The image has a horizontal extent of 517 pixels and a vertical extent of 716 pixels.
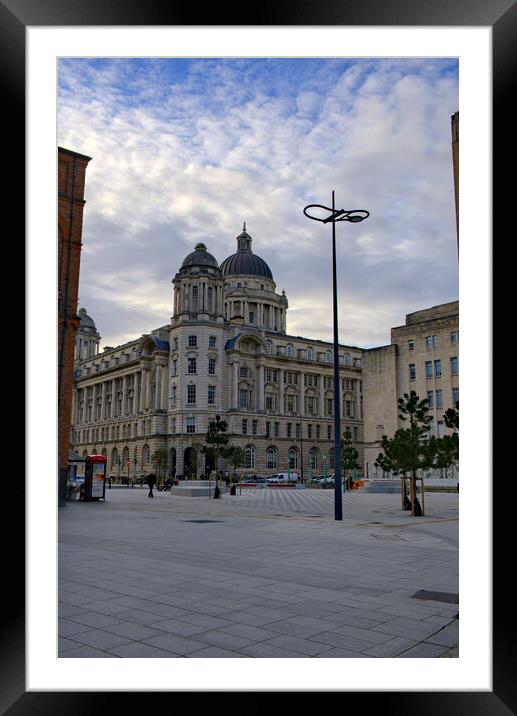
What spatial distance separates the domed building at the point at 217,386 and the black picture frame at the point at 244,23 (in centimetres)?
7728

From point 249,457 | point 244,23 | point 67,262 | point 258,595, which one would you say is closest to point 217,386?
point 249,457

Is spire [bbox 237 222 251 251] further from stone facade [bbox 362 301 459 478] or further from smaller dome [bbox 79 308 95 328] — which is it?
stone facade [bbox 362 301 459 478]

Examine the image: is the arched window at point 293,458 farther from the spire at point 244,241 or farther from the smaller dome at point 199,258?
the spire at point 244,241

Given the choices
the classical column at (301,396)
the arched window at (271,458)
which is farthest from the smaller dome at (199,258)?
the arched window at (271,458)

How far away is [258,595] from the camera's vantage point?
7547mm

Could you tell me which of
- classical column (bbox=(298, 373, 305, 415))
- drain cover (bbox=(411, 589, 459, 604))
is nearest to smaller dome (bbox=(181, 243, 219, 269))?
classical column (bbox=(298, 373, 305, 415))

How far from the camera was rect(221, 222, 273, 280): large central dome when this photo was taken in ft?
370

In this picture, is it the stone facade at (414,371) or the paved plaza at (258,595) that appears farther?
the stone facade at (414,371)

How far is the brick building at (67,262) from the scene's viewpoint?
2803 centimetres

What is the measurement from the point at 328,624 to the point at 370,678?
233 centimetres

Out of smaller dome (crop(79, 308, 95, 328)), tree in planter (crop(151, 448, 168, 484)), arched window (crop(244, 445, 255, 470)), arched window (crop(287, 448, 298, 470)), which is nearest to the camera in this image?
tree in planter (crop(151, 448, 168, 484))

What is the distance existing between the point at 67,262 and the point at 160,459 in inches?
2212

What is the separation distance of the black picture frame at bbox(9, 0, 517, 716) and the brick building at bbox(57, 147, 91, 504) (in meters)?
25.0
